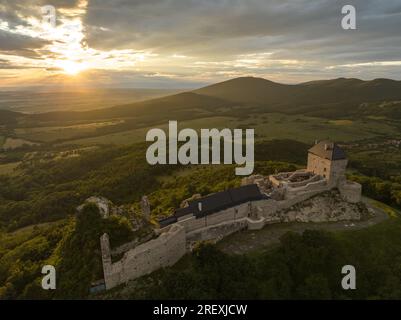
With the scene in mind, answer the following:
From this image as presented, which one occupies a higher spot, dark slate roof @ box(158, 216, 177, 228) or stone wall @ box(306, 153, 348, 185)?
stone wall @ box(306, 153, 348, 185)

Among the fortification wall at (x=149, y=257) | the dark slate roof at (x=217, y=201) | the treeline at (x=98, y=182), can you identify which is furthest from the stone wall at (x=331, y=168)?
the fortification wall at (x=149, y=257)

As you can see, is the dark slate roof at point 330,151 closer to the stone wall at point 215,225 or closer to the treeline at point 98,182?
the stone wall at point 215,225

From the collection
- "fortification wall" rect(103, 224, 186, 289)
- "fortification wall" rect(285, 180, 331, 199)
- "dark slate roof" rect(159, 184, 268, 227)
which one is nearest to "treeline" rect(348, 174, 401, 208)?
"fortification wall" rect(285, 180, 331, 199)

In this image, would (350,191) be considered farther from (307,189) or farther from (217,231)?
(217,231)

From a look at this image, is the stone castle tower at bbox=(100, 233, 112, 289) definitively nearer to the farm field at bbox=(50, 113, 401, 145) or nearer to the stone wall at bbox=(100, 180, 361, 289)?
the stone wall at bbox=(100, 180, 361, 289)

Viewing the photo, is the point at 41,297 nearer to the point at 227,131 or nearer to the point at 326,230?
the point at 326,230

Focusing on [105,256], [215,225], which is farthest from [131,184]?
[105,256]
